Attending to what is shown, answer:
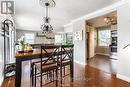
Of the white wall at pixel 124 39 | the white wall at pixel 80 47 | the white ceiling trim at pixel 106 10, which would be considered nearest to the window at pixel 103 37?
the white wall at pixel 80 47

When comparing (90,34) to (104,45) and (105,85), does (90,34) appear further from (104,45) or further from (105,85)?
(105,85)

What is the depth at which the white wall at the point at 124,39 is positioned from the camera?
10.5 feet

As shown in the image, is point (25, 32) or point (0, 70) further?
point (25, 32)

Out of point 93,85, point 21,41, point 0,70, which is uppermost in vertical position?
point 21,41

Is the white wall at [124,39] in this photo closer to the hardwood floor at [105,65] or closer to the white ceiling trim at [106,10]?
the white ceiling trim at [106,10]

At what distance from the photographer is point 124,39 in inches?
130

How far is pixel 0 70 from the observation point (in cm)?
291

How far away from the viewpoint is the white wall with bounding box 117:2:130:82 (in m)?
3.19

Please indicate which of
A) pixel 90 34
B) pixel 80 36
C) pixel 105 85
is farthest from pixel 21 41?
pixel 90 34

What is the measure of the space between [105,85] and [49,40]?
8.74 metres

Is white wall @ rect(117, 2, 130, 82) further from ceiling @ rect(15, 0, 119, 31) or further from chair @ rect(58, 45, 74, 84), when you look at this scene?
chair @ rect(58, 45, 74, 84)

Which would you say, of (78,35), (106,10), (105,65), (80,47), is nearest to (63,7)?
(106,10)

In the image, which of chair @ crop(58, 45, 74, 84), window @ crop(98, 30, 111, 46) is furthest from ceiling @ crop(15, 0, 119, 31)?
window @ crop(98, 30, 111, 46)

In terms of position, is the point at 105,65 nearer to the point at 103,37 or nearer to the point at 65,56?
the point at 65,56
